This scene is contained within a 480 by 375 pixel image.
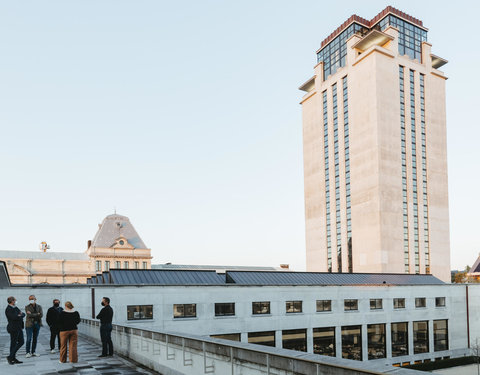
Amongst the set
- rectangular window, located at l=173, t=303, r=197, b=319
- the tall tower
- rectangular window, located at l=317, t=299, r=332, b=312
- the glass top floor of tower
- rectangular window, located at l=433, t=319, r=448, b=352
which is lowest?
rectangular window, located at l=433, t=319, r=448, b=352

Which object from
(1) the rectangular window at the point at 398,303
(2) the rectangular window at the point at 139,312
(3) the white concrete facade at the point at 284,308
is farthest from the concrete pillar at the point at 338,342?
(2) the rectangular window at the point at 139,312

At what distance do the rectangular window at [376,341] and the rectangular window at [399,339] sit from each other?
65.2 inches

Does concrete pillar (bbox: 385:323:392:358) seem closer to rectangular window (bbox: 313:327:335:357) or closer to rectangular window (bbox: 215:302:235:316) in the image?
rectangular window (bbox: 313:327:335:357)

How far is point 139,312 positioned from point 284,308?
46.5ft

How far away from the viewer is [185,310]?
38.0m

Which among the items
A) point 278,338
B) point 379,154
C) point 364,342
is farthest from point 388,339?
point 379,154

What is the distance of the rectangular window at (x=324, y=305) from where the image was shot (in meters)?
44.7

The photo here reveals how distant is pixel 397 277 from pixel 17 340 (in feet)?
185

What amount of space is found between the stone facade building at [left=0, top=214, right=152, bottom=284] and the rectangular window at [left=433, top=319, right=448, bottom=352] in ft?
224

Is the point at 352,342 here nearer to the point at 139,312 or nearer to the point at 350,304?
the point at 350,304

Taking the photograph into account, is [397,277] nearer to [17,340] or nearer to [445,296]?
[445,296]

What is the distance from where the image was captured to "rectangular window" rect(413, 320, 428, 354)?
51812 millimetres

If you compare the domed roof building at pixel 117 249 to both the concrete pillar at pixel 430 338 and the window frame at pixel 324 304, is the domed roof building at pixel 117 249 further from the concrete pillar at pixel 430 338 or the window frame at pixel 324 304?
the concrete pillar at pixel 430 338

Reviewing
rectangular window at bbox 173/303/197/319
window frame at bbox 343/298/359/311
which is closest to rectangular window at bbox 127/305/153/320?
rectangular window at bbox 173/303/197/319
